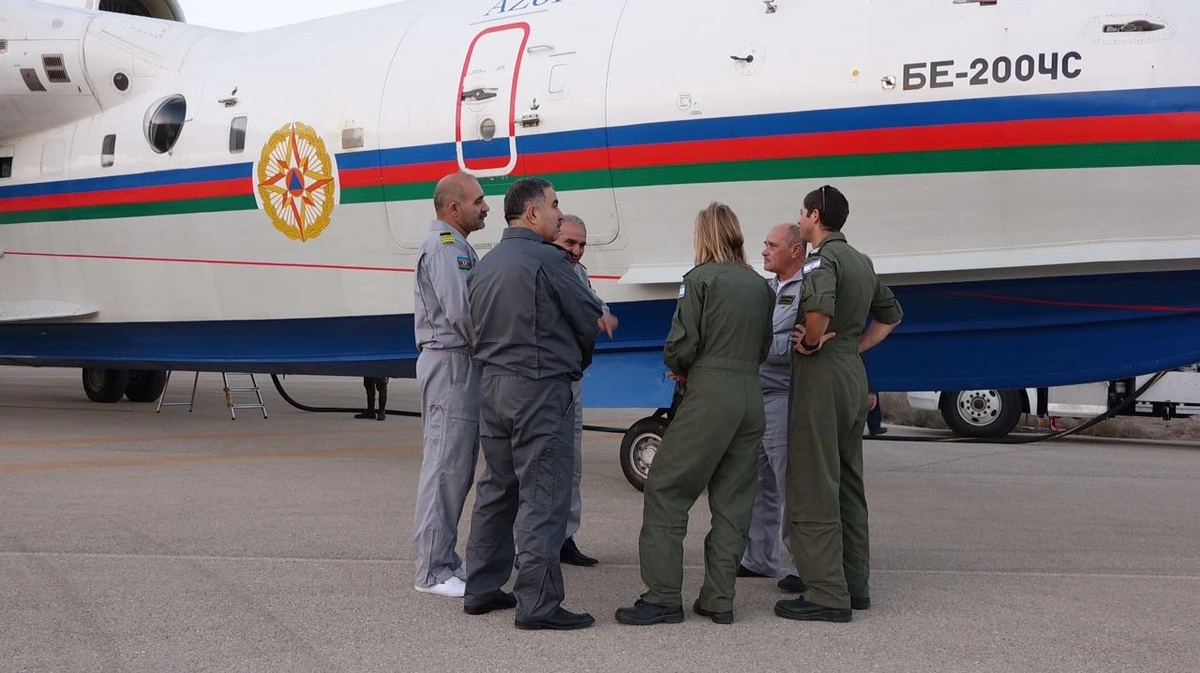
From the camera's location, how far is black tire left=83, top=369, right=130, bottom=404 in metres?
16.7

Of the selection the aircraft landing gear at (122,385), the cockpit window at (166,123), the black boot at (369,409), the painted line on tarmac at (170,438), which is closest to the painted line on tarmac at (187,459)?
the painted line on tarmac at (170,438)

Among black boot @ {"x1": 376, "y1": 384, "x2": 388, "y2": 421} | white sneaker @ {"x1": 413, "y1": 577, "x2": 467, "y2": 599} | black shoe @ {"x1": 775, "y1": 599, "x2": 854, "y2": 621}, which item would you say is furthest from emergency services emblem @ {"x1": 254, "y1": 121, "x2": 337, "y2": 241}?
black shoe @ {"x1": 775, "y1": 599, "x2": 854, "y2": 621}

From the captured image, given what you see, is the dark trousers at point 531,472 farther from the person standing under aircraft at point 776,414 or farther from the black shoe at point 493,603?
the person standing under aircraft at point 776,414

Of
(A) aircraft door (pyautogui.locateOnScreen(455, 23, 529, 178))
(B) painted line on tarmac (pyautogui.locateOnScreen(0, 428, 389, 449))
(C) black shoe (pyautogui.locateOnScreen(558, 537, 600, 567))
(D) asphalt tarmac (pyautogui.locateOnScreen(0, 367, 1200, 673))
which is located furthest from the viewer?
(B) painted line on tarmac (pyautogui.locateOnScreen(0, 428, 389, 449))

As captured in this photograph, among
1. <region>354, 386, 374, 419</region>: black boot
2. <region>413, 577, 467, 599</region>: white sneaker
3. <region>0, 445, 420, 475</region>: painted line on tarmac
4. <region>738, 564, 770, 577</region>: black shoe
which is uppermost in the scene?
<region>413, 577, 467, 599</region>: white sneaker

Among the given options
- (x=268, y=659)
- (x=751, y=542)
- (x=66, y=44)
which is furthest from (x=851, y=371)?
(x=66, y=44)

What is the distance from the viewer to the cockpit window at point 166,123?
10914mm

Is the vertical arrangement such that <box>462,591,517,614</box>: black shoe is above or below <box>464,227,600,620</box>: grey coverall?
below

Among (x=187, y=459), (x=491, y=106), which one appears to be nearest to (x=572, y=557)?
(x=491, y=106)

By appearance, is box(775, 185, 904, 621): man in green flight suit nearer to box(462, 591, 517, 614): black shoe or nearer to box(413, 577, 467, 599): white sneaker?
box(462, 591, 517, 614): black shoe

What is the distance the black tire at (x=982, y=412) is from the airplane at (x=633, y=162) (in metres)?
6.92

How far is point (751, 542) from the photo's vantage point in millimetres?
6129

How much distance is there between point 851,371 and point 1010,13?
3.18 meters

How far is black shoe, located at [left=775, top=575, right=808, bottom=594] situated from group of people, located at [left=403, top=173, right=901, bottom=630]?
192 mm
